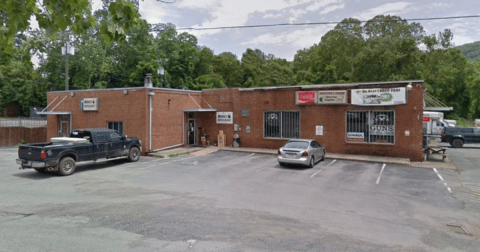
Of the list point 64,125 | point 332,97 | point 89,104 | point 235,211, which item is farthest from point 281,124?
point 64,125

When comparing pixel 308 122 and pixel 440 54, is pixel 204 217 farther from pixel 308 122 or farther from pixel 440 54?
pixel 440 54

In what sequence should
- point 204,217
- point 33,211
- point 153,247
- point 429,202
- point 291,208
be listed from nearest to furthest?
point 153,247 < point 204,217 < point 33,211 < point 291,208 < point 429,202

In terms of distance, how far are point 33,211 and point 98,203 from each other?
167 cm

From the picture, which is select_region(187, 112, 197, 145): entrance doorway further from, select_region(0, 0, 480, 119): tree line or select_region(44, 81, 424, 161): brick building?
select_region(0, 0, 480, 119): tree line

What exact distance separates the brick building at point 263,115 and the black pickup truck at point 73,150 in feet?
13.1

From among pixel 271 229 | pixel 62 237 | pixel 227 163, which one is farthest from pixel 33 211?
pixel 227 163

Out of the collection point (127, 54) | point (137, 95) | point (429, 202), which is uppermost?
point (127, 54)

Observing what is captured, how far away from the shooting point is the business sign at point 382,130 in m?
20.3

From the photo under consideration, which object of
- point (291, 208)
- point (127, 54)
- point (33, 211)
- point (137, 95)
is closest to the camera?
point (33, 211)

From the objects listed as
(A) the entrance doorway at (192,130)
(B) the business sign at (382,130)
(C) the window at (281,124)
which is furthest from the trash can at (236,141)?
(B) the business sign at (382,130)

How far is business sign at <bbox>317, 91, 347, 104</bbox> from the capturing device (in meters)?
21.4

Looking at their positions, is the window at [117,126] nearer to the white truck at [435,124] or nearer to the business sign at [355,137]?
the business sign at [355,137]

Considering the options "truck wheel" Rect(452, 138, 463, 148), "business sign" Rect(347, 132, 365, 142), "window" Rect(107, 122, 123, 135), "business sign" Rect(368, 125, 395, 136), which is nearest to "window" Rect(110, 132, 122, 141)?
"window" Rect(107, 122, 123, 135)

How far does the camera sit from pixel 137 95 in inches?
887
